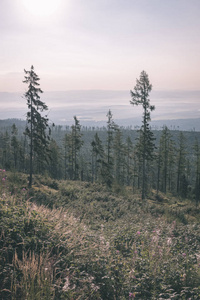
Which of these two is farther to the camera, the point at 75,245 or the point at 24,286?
the point at 75,245

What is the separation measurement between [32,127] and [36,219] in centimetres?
1862

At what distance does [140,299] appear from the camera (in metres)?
3.58

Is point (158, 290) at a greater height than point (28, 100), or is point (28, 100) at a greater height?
point (28, 100)

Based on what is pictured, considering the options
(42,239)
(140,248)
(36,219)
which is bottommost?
(140,248)

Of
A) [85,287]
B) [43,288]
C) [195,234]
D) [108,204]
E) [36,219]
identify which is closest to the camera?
[43,288]

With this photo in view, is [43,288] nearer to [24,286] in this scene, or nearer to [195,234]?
[24,286]

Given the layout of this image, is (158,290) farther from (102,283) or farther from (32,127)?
(32,127)

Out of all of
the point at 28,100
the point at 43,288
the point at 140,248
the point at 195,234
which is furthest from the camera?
the point at 28,100

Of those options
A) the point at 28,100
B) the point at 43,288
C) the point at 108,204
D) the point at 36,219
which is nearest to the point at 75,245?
the point at 36,219

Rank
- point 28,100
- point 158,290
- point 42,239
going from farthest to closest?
point 28,100 < point 42,239 < point 158,290

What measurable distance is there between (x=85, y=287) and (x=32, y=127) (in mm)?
20567

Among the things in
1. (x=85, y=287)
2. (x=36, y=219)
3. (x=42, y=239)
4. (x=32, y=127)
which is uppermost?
(x=32, y=127)

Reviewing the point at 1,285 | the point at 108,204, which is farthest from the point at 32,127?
the point at 1,285

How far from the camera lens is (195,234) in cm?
841
